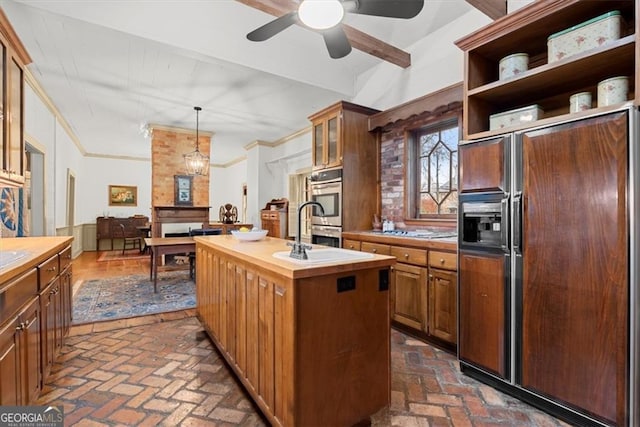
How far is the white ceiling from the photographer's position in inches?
112

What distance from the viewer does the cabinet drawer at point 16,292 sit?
129 centimetres

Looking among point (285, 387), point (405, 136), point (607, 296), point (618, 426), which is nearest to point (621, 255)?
point (607, 296)

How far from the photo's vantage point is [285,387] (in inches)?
56.8

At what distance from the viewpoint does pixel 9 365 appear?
1.34 m

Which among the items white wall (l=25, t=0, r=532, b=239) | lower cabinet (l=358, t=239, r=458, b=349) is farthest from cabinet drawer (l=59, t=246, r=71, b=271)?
lower cabinet (l=358, t=239, r=458, b=349)

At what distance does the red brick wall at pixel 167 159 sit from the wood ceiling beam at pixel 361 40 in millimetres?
4839

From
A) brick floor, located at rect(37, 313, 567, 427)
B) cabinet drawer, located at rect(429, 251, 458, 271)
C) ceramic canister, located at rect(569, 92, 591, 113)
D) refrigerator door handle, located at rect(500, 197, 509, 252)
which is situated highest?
ceramic canister, located at rect(569, 92, 591, 113)

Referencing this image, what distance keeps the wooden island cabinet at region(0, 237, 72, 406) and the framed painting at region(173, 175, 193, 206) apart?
183 inches

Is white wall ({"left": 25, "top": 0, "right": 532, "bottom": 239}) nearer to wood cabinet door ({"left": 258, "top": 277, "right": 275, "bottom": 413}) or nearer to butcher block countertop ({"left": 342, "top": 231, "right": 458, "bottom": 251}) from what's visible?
butcher block countertop ({"left": 342, "top": 231, "right": 458, "bottom": 251})

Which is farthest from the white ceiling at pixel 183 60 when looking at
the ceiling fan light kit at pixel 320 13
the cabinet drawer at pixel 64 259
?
the cabinet drawer at pixel 64 259

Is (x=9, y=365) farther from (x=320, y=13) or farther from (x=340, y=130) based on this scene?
(x=340, y=130)

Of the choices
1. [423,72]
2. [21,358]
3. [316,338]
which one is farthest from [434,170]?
[21,358]

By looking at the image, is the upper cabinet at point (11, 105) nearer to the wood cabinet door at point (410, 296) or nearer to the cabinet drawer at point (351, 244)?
the cabinet drawer at point (351, 244)

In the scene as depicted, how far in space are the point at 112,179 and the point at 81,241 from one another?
201 cm
